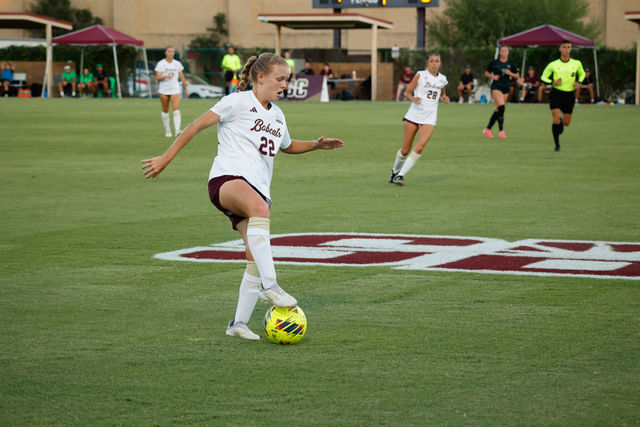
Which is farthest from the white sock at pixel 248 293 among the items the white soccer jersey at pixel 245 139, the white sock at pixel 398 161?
the white sock at pixel 398 161

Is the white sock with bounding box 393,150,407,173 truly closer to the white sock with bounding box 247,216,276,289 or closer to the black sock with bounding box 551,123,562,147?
the black sock with bounding box 551,123,562,147

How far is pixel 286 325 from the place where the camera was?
6.01 metres

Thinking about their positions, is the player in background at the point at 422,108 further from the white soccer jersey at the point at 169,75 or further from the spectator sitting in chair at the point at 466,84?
the spectator sitting in chair at the point at 466,84

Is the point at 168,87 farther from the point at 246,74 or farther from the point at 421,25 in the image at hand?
the point at 421,25

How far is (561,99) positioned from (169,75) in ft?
32.2

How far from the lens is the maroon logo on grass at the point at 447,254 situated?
28.8ft

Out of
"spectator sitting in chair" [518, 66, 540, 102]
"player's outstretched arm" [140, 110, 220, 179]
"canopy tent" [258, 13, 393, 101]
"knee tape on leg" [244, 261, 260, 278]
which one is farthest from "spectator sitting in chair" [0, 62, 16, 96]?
"knee tape on leg" [244, 261, 260, 278]

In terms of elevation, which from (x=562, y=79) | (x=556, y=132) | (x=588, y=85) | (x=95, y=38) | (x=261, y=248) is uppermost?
(x=95, y=38)

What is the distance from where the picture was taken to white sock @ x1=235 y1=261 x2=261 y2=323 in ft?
20.6

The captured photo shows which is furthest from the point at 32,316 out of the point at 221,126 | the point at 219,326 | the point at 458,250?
the point at 458,250

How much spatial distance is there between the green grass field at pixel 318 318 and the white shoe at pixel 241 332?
0.34 ft

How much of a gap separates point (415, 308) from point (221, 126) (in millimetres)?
1905

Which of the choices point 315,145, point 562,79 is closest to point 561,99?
point 562,79

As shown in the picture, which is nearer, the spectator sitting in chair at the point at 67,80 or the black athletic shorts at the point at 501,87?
the black athletic shorts at the point at 501,87
